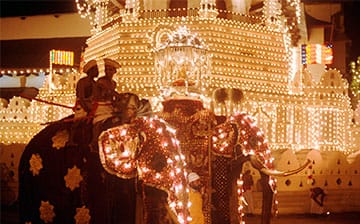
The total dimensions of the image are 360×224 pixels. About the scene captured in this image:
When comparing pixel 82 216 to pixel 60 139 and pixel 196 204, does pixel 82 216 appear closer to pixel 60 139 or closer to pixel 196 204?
pixel 60 139

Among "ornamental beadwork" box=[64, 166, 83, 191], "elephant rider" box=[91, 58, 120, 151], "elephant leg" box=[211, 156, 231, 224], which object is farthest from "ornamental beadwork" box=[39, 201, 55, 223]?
"elephant leg" box=[211, 156, 231, 224]

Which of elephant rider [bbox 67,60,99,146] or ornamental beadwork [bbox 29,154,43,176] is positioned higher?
elephant rider [bbox 67,60,99,146]

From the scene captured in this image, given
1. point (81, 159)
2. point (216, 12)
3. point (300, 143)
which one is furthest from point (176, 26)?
point (81, 159)

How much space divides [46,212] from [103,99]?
1372 millimetres

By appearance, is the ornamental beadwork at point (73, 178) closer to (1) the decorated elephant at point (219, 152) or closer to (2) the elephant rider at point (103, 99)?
(2) the elephant rider at point (103, 99)

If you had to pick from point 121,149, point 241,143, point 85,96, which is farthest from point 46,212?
point 241,143

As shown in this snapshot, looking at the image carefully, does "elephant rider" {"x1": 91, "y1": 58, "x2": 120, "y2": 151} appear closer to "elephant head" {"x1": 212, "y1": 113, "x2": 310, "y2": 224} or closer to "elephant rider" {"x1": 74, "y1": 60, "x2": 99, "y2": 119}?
"elephant rider" {"x1": 74, "y1": 60, "x2": 99, "y2": 119}

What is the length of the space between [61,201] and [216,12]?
13.4 meters

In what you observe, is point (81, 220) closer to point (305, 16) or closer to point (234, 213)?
point (234, 213)

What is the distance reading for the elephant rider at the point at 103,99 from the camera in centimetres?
673

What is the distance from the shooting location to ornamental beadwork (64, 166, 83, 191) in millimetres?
6734

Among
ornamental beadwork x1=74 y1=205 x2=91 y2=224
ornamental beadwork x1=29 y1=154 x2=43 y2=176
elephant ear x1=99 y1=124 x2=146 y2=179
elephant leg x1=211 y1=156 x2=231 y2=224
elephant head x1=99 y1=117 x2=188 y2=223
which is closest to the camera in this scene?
elephant head x1=99 y1=117 x2=188 y2=223

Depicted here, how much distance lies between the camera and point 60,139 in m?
6.97

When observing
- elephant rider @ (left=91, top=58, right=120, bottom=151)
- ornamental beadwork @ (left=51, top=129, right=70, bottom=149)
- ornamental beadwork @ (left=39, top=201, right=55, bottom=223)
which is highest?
elephant rider @ (left=91, top=58, right=120, bottom=151)
